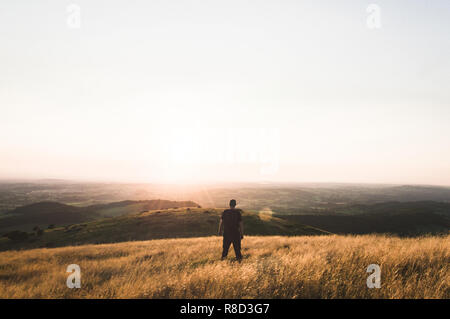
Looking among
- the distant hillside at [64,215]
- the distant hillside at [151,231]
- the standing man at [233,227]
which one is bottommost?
the distant hillside at [64,215]

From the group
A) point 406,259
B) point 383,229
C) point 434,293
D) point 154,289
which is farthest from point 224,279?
point 383,229

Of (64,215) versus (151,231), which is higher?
(151,231)

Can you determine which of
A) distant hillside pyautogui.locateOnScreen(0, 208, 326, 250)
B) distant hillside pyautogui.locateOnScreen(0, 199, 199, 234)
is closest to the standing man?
distant hillside pyautogui.locateOnScreen(0, 208, 326, 250)

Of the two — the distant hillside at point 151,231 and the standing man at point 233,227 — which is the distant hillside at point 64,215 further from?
the standing man at point 233,227

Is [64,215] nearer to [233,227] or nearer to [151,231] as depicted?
[151,231]

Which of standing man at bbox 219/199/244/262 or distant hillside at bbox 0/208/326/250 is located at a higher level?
standing man at bbox 219/199/244/262

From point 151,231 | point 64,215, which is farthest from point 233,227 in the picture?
point 64,215

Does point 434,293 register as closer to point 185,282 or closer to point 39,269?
point 185,282

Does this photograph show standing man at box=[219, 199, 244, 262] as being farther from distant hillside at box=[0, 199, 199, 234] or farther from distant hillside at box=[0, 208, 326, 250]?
distant hillside at box=[0, 199, 199, 234]

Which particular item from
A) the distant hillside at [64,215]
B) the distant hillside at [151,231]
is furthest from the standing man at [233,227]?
the distant hillside at [64,215]

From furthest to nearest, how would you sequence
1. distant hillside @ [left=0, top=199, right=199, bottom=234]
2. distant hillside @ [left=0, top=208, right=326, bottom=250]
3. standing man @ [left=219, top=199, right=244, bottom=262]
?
1. distant hillside @ [left=0, top=199, right=199, bottom=234]
2. distant hillside @ [left=0, top=208, right=326, bottom=250]
3. standing man @ [left=219, top=199, right=244, bottom=262]
